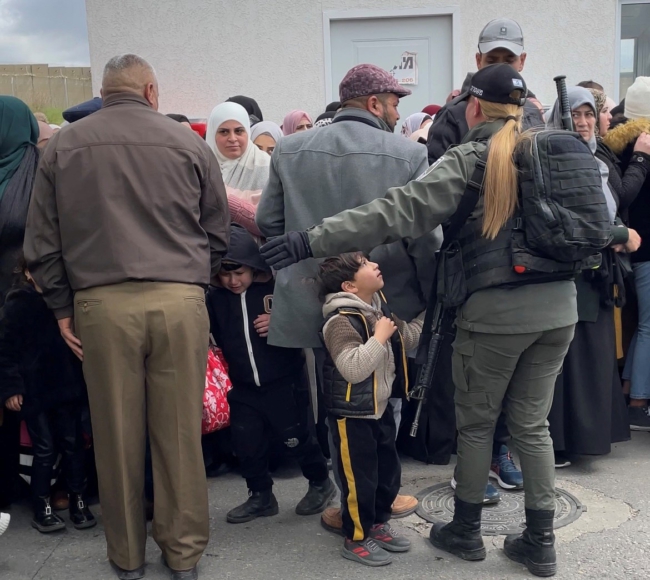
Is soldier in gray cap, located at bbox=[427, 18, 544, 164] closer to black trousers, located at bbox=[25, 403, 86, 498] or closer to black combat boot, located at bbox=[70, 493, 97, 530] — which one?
black trousers, located at bbox=[25, 403, 86, 498]

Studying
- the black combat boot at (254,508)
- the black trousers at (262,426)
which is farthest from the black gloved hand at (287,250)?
the black combat boot at (254,508)

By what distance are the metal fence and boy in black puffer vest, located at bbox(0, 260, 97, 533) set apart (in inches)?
315

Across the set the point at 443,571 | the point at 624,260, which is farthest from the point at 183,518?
the point at 624,260

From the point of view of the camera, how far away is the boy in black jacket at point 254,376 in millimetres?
3631

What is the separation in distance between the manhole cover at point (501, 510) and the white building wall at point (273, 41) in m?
4.39

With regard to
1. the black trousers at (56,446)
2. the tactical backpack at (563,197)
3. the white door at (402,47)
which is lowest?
the black trousers at (56,446)

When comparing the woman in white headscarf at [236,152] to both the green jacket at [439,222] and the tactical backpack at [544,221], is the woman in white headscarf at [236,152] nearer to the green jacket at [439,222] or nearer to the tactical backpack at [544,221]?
the green jacket at [439,222]

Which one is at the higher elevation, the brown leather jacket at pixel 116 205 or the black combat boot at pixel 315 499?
the brown leather jacket at pixel 116 205

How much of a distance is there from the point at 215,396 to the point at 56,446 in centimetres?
77

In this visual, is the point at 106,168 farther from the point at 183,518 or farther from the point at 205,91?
the point at 205,91

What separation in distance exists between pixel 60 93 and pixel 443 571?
1114 centimetres

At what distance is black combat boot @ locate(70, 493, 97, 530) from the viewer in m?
3.67

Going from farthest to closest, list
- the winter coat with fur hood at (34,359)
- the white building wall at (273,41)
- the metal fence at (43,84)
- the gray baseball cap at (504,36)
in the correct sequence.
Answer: the metal fence at (43,84) → the white building wall at (273,41) → the gray baseball cap at (504,36) → the winter coat with fur hood at (34,359)

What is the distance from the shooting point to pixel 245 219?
149 inches
